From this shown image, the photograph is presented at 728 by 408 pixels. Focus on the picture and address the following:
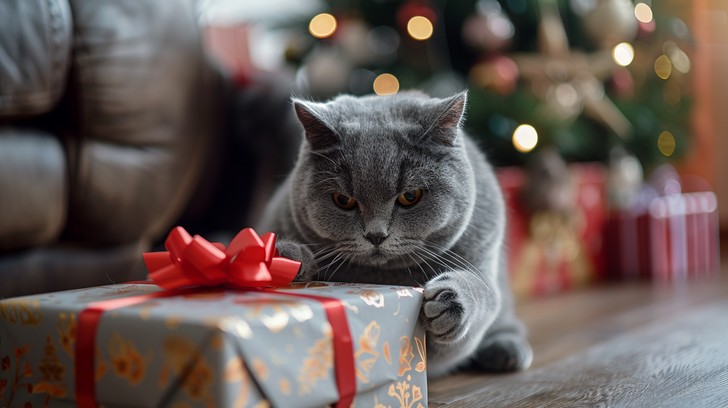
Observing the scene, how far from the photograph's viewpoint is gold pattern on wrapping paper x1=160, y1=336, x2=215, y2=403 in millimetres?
689

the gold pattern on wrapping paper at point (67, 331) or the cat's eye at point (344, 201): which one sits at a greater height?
the cat's eye at point (344, 201)

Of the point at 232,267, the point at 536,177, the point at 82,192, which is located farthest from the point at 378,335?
the point at 536,177

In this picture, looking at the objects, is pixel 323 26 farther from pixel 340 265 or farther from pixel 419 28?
pixel 340 265

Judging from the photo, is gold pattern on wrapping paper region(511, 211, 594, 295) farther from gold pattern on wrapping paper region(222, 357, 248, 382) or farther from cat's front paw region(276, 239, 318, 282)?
gold pattern on wrapping paper region(222, 357, 248, 382)

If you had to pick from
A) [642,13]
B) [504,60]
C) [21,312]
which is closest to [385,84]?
[504,60]

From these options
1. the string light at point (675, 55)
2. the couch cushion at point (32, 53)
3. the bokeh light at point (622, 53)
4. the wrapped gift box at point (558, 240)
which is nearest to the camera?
the couch cushion at point (32, 53)

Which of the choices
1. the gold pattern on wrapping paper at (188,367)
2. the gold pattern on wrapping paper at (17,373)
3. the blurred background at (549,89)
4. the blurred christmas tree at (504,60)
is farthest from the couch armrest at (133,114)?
the gold pattern on wrapping paper at (188,367)

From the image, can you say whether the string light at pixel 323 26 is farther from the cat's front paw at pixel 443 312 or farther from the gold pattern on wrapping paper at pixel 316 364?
the gold pattern on wrapping paper at pixel 316 364

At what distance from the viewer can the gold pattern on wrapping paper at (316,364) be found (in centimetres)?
75

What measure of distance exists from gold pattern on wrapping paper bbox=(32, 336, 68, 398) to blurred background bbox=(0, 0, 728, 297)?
428 millimetres

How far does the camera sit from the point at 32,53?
4.07 ft

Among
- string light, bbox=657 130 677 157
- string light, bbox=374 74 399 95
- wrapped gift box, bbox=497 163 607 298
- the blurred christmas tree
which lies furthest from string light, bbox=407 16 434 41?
string light, bbox=657 130 677 157

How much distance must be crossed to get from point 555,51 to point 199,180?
114cm

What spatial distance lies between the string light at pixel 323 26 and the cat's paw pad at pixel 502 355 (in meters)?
1.21
